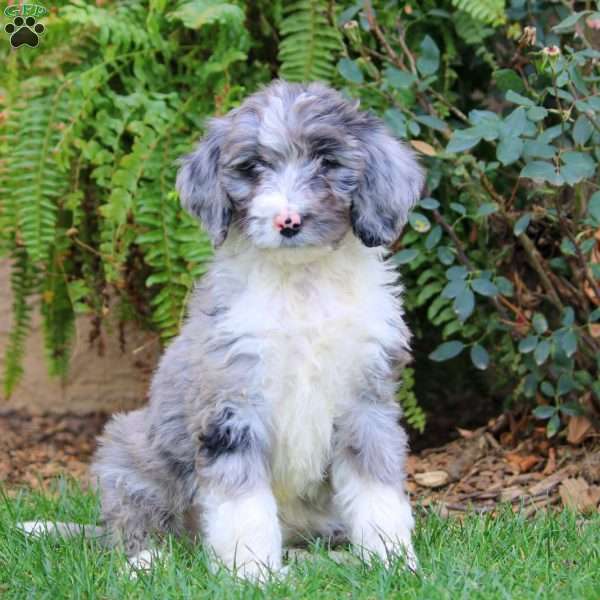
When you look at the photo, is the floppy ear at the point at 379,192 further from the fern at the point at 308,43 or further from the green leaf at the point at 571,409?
the green leaf at the point at 571,409

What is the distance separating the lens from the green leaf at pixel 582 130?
550 cm

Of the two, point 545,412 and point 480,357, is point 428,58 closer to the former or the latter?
point 480,357

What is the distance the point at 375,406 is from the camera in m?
4.68

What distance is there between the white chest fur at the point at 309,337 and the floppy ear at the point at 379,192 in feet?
0.58

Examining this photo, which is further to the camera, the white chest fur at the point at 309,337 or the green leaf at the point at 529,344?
the green leaf at the point at 529,344

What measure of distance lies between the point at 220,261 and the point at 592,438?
273cm

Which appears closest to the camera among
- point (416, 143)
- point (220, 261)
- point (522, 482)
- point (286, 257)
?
point (286, 257)

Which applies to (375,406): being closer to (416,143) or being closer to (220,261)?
(220,261)

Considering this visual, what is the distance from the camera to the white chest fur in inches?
179

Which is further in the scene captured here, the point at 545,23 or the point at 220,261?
the point at 545,23

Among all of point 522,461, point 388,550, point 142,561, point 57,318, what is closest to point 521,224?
point 522,461

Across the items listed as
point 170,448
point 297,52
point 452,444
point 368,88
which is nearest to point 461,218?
point 368,88

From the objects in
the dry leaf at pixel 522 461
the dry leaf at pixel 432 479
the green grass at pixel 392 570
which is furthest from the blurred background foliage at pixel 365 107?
the green grass at pixel 392 570

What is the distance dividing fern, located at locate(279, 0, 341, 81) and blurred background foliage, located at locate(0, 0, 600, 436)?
11mm
